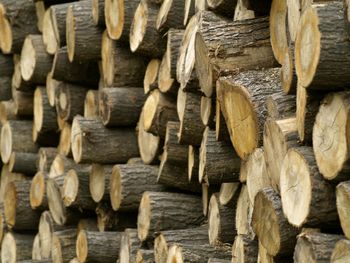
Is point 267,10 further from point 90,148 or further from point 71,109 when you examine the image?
point 71,109

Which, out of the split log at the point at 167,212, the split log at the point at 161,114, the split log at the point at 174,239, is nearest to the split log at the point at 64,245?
the split log at the point at 167,212

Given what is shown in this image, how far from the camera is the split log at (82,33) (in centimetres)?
499

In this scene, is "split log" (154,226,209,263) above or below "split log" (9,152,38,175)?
above

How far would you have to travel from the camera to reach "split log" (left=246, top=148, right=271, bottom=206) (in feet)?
11.1

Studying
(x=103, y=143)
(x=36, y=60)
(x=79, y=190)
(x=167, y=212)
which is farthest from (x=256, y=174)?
(x=36, y=60)

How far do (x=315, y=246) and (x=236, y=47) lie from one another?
93 centimetres

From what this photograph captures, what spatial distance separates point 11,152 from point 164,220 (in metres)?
1.82

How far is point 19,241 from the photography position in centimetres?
583

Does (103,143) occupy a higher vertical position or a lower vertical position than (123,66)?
lower

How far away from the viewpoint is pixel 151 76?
4602mm

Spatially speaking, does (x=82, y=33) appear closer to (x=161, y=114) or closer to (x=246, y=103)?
(x=161, y=114)

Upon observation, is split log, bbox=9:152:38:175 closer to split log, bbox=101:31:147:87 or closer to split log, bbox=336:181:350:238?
split log, bbox=101:31:147:87

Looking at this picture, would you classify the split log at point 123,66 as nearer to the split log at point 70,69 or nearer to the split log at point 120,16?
the split log at point 120,16

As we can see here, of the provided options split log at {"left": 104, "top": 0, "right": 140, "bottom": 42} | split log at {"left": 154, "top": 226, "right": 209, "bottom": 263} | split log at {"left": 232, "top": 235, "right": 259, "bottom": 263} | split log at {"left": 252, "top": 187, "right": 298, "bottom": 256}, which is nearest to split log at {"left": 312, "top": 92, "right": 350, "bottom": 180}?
split log at {"left": 252, "top": 187, "right": 298, "bottom": 256}
